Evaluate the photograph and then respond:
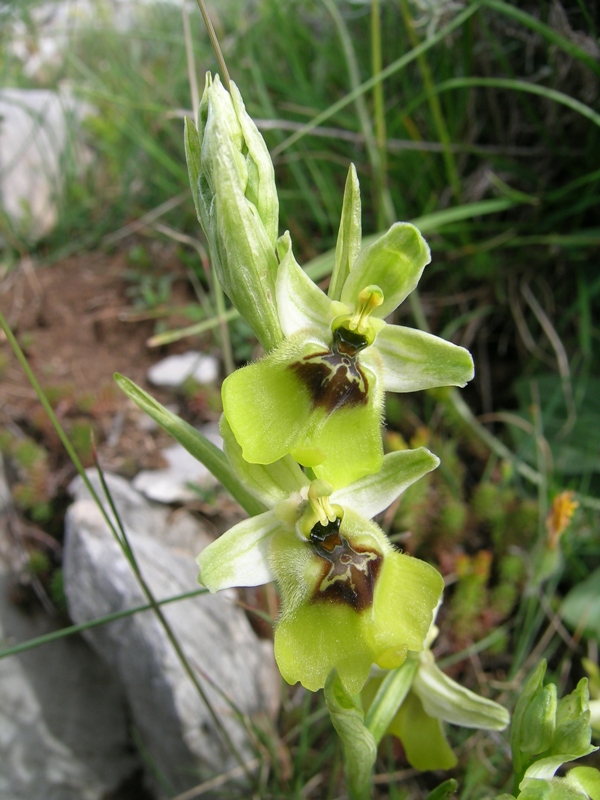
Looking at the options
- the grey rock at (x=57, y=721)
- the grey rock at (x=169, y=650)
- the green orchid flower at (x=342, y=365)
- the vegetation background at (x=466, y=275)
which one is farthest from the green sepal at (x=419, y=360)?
the grey rock at (x=57, y=721)

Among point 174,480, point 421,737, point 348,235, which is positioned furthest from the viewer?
point 174,480

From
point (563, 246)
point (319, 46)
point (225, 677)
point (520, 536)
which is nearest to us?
point (225, 677)

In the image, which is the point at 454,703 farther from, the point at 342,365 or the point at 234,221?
the point at 234,221

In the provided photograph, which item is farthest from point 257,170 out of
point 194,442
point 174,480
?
point 174,480

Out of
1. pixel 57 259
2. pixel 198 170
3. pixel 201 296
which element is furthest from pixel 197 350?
pixel 198 170

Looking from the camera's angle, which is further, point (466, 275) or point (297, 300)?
point (466, 275)

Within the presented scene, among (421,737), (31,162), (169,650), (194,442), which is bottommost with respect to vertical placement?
(169,650)

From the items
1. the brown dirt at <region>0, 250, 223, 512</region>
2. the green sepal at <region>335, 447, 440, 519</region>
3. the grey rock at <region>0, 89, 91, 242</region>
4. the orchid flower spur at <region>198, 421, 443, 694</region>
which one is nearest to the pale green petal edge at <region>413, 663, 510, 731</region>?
the orchid flower spur at <region>198, 421, 443, 694</region>

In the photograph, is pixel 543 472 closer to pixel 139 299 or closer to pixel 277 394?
pixel 277 394
